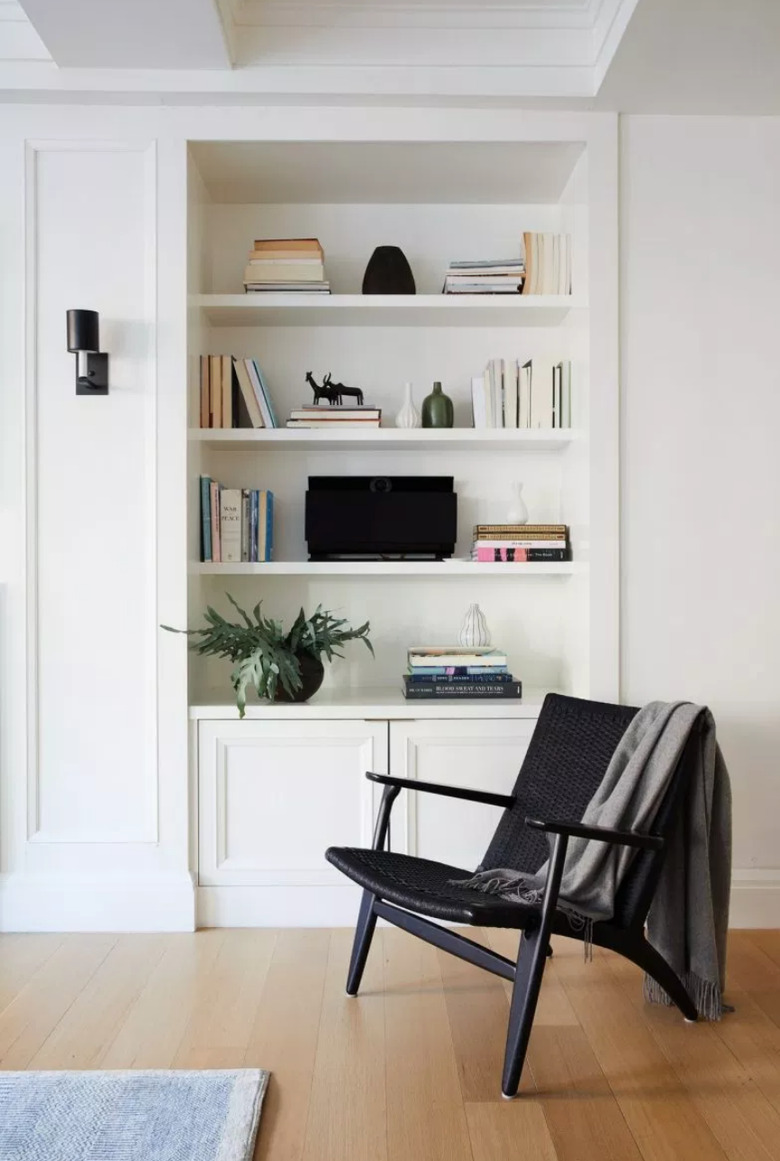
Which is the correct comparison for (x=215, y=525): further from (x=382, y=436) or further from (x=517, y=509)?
(x=517, y=509)

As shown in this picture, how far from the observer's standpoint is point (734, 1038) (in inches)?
96.9

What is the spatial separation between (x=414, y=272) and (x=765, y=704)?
1984 mm

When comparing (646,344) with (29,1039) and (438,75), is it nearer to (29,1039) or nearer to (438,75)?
(438,75)

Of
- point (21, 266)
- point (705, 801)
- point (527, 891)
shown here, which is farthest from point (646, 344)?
point (21, 266)

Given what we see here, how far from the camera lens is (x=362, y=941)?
2.66 metres

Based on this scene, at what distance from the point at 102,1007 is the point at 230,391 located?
1953 millimetres

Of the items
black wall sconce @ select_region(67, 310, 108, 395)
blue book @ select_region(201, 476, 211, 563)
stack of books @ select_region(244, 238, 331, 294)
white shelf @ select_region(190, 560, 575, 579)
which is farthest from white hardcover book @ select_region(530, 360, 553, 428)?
black wall sconce @ select_region(67, 310, 108, 395)

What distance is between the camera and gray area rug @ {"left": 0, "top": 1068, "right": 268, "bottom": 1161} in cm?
195

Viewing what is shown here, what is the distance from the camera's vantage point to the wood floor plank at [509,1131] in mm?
1972

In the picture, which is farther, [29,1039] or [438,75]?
[438,75]

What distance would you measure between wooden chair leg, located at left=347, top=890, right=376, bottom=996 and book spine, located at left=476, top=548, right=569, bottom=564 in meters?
1.24

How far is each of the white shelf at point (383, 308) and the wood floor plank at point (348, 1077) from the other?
83.2 inches

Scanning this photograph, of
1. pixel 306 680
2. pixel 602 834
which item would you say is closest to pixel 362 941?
pixel 602 834

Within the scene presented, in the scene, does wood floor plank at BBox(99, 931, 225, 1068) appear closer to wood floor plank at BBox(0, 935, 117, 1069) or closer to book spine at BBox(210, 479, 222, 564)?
wood floor plank at BBox(0, 935, 117, 1069)
